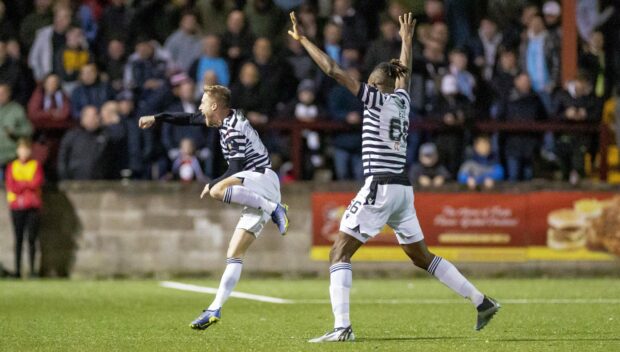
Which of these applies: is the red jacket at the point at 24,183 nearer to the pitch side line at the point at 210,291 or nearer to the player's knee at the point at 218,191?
the pitch side line at the point at 210,291

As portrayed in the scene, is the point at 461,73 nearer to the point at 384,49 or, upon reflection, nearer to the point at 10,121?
the point at 384,49

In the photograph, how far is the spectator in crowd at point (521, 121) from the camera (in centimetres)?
2028

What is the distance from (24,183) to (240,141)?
9073mm

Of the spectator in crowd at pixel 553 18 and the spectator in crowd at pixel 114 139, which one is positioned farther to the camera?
the spectator in crowd at pixel 553 18

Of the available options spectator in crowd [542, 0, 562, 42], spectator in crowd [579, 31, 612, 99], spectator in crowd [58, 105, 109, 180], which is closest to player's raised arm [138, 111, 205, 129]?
spectator in crowd [58, 105, 109, 180]

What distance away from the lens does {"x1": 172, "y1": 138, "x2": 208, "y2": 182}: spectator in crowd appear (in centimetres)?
2005

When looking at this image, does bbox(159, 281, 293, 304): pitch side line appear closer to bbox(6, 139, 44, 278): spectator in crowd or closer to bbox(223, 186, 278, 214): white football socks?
bbox(6, 139, 44, 278): spectator in crowd

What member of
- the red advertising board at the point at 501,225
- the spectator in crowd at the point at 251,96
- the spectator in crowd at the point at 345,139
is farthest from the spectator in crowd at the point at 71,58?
the red advertising board at the point at 501,225

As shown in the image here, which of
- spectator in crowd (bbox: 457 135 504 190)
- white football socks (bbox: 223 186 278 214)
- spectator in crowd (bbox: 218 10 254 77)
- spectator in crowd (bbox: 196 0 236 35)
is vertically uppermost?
spectator in crowd (bbox: 196 0 236 35)

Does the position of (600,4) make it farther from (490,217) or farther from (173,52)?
(173,52)

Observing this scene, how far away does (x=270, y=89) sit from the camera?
2003 cm

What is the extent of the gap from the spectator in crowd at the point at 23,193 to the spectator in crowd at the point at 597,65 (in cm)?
873

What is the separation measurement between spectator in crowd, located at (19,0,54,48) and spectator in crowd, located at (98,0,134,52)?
843 millimetres

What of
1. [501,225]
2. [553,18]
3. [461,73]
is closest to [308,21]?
[461,73]
